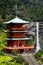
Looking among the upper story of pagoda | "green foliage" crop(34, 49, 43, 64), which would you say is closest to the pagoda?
the upper story of pagoda

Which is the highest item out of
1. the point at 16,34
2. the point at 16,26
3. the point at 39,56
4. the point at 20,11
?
the point at 20,11

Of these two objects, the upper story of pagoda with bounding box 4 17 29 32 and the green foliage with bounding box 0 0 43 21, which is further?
the green foliage with bounding box 0 0 43 21

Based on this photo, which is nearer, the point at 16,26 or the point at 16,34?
the point at 16,26

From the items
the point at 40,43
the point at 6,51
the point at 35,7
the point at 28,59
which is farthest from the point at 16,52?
the point at 35,7

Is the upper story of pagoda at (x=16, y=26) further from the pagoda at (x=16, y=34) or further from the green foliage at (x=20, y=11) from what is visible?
the green foliage at (x=20, y=11)

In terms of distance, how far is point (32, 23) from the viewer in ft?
251

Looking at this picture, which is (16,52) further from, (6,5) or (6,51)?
(6,5)

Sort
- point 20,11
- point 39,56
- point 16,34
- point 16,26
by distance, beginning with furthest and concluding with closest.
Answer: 1. point 20,11
2. point 16,34
3. point 16,26
4. point 39,56

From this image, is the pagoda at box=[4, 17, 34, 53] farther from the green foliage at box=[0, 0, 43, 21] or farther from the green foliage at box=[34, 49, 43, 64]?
the green foliage at box=[34, 49, 43, 64]

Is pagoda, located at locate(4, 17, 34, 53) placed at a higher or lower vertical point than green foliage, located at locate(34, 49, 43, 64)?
higher

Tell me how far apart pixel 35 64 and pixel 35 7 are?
38701 mm

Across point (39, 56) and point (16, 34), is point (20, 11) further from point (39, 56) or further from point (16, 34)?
point (39, 56)

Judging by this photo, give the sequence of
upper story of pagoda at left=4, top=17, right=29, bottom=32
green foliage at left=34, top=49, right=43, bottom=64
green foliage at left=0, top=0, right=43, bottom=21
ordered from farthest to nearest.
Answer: green foliage at left=0, top=0, right=43, bottom=21 → upper story of pagoda at left=4, top=17, right=29, bottom=32 → green foliage at left=34, top=49, right=43, bottom=64

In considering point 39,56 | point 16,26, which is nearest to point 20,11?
point 16,26
